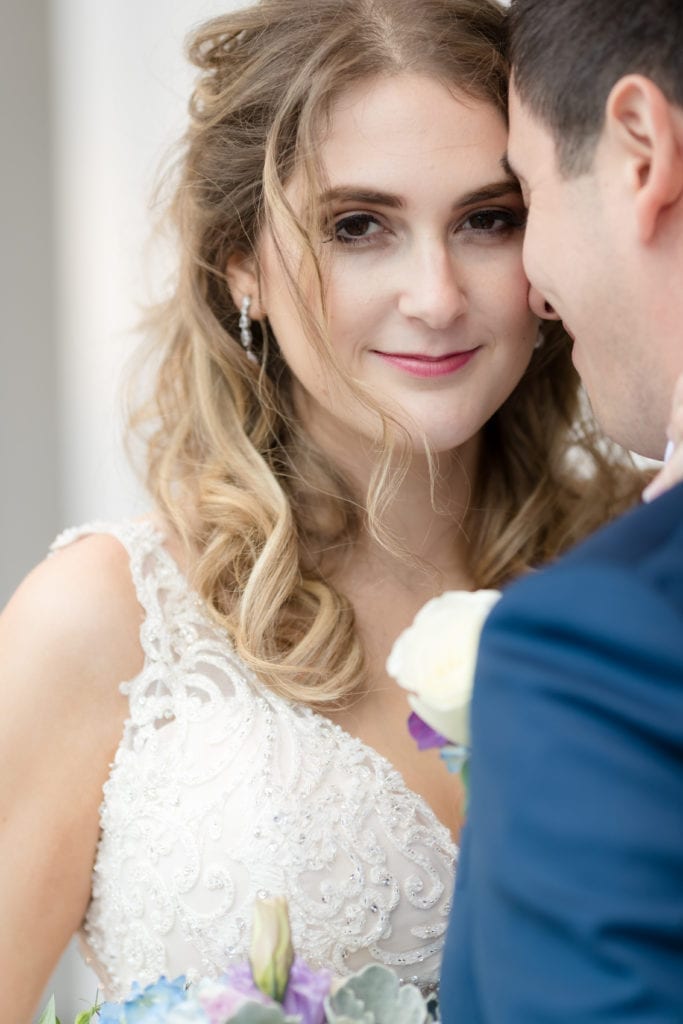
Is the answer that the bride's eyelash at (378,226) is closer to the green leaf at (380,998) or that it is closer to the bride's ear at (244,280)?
the bride's ear at (244,280)

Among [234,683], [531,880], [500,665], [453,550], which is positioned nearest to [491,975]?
[531,880]

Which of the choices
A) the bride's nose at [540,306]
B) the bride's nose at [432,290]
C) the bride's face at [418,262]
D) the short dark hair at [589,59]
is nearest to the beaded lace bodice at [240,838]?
the bride's face at [418,262]

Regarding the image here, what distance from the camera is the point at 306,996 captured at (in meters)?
1.00

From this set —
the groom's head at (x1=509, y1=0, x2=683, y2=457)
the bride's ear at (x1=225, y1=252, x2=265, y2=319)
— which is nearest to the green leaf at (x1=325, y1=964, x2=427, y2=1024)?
the groom's head at (x1=509, y1=0, x2=683, y2=457)

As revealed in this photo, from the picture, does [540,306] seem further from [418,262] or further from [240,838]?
[240,838]

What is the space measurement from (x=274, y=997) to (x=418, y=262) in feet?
3.78

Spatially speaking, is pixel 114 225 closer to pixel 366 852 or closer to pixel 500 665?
pixel 366 852

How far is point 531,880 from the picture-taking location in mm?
792

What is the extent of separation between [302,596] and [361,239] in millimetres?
570

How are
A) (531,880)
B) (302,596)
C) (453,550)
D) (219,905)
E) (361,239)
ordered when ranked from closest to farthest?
(531,880) → (219,905) → (361,239) → (302,596) → (453,550)

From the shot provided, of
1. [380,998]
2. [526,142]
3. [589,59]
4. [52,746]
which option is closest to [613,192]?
[589,59]

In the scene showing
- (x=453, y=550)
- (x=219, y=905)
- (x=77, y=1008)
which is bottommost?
Result: (x=77, y=1008)

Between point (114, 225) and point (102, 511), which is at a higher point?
point (114, 225)

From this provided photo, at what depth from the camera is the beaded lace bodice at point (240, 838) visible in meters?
1.79
